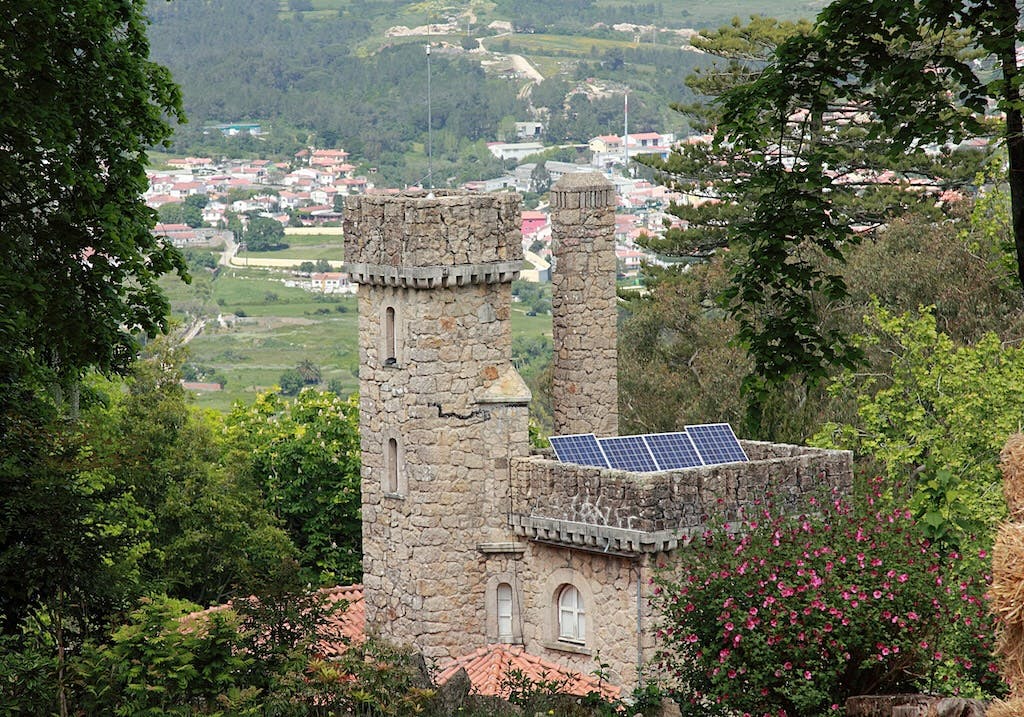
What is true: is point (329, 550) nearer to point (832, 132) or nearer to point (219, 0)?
point (832, 132)

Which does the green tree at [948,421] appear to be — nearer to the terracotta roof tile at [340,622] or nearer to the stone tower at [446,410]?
the stone tower at [446,410]

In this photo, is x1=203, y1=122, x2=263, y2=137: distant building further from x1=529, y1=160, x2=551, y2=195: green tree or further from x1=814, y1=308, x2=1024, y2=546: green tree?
x1=814, y1=308, x2=1024, y2=546: green tree

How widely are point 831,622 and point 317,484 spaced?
54.2ft

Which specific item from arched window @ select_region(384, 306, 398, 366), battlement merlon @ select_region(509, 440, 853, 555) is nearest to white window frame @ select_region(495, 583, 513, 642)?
battlement merlon @ select_region(509, 440, 853, 555)

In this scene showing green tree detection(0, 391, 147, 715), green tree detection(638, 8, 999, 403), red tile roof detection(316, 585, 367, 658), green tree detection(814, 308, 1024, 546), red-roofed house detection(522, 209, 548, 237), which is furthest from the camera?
red-roofed house detection(522, 209, 548, 237)

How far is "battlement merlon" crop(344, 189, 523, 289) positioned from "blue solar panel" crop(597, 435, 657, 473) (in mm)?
2798

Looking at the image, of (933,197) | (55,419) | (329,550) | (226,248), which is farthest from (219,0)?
(55,419)

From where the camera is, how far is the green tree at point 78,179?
2047 cm

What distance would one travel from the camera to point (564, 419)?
2841 centimetres

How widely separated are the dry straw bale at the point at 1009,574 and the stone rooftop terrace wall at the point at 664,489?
1150cm

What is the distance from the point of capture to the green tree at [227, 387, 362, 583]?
34.4 meters

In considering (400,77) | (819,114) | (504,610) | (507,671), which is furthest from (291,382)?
(819,114)

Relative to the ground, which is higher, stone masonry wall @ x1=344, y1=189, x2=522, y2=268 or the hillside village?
stone masonry wall @ x1=344, y1=189, x2=522, y2=268

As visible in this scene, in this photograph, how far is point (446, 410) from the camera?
27.0 meters
